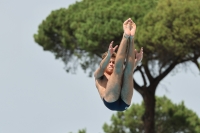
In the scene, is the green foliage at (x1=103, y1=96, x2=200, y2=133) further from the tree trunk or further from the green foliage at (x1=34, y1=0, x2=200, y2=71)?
the green foliage at (x1=34, y1=0, x2=200, y2=71)

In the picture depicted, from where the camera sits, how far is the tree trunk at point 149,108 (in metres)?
27.8

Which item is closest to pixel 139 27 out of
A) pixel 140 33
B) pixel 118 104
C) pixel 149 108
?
pixel 140 33

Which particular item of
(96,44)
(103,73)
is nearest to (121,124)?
(96,44)

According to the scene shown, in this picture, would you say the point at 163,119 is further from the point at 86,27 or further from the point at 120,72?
the point at 120,72

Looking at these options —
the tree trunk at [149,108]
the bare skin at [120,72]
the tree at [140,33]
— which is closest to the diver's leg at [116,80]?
the bare skin at [120,72]

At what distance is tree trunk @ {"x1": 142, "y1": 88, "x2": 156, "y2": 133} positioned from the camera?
1096 inches

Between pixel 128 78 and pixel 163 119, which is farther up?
pixel 163 119

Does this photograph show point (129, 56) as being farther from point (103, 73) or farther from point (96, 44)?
point (96, 44)

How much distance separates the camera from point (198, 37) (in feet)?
82.9

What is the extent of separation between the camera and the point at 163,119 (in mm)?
29531

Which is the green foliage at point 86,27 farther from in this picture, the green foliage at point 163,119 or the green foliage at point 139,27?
the green foliage at point 163,119

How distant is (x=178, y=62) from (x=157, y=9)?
2.21 meters

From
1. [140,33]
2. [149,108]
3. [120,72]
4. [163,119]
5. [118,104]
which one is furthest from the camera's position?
[163,119]

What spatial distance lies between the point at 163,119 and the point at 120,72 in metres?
19.4
